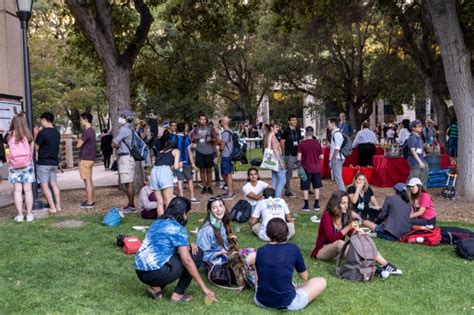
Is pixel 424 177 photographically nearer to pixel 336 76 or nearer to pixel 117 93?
pixel 117 93

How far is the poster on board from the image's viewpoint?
10.6 metres

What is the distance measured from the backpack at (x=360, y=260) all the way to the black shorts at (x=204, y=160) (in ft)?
20.4

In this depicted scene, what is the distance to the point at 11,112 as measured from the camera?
1104 cm

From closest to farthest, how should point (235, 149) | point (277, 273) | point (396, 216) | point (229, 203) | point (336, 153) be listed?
point (277, 273) < point (396, 216) < point (336, 153) < point (229, 203) < point (235, 149)

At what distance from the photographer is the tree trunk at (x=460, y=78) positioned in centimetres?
1098

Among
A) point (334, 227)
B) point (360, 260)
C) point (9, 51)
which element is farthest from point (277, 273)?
point (9, 51)

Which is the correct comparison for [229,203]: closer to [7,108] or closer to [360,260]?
[7,108]

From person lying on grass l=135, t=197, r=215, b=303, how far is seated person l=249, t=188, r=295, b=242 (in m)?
2.48

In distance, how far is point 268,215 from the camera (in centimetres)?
731

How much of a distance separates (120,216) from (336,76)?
2367 cm

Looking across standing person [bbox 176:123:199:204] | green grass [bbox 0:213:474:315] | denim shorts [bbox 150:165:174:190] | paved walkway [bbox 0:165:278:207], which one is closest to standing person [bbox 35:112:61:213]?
green grass [bbox 0:213:474:315]

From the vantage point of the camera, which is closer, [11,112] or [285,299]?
[285,299]

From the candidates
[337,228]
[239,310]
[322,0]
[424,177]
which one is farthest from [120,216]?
[322,0]

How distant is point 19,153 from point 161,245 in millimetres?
4733
